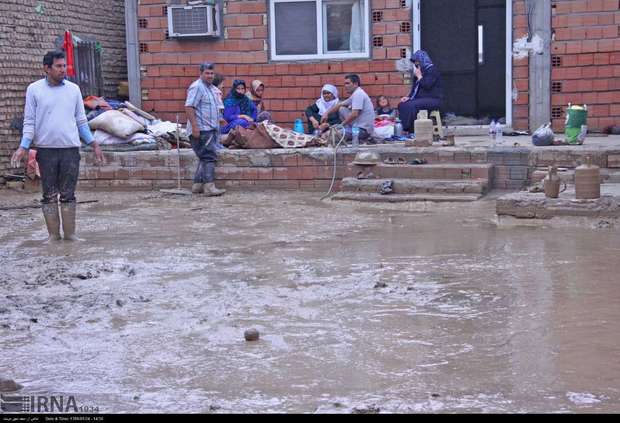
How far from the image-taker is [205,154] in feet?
39.1

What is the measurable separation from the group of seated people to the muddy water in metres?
3.52

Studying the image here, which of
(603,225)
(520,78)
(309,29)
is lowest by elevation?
(603,225)

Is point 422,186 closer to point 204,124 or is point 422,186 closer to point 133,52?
point 204,124

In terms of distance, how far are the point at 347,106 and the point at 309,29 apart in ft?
5.94

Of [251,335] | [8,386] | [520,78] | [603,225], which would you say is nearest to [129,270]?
[251,335]

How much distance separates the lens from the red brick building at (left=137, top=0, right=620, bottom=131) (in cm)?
1316

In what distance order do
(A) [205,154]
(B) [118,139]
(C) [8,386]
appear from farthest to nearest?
(B) [118,139] < (A) [205,154] < (C) [8,386]

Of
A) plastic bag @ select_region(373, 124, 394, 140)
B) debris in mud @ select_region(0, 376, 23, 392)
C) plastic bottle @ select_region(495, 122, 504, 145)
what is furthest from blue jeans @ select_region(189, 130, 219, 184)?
debris in mud @ select_region(0, 376, 23, 392)

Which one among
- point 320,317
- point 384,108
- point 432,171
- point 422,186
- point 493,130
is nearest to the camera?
point 320,317

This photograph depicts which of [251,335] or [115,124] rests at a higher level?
[115,124]

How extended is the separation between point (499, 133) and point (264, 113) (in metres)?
3.32

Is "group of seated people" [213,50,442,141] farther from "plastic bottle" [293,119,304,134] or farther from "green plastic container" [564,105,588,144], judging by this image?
"green plastic container" [564,105,588,144]

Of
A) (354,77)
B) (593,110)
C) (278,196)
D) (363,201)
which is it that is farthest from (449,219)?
(593,110)

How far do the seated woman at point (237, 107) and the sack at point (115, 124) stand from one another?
126cm
